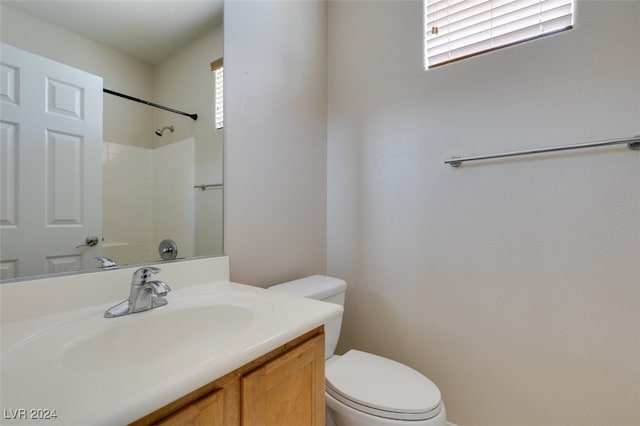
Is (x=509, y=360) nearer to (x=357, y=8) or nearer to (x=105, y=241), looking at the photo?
(x=105, y=241)

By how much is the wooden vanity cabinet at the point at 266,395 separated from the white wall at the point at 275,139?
56 centimetres

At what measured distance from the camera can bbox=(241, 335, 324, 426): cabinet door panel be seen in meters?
0.60

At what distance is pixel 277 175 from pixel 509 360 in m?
1.31

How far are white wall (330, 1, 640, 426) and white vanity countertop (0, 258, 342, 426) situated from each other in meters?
0.79

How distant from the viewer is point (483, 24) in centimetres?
125

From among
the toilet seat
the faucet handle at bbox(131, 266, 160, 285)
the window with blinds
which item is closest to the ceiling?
the faucet handle at bbox(131, 266, 160, 285)

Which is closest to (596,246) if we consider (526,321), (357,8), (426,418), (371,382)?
(526,321)

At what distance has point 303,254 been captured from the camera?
1.55 meters

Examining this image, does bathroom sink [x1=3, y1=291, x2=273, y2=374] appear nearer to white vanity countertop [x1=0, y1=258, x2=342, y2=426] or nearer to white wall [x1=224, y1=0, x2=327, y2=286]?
white vanity countertop [x1=0, y1=258, x2=342, y2=426]

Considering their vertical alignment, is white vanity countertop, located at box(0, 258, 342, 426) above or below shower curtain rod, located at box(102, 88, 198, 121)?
below

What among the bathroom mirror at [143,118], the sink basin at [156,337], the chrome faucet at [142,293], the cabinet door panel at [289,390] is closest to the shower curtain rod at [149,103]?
the bathroom mirror at [143,118]

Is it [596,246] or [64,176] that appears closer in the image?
[64,176]

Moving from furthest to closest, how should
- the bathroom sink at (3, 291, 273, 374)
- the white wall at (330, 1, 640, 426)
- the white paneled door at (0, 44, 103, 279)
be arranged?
the white wall at (330, 1, 640, 426) < the white paneled door at (0, 44, 103, 279) < the bathroom sink at (3, 291, 273, 374)

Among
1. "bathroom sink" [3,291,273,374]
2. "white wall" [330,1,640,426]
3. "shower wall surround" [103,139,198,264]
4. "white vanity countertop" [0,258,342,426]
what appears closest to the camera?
"white vanity countertop" [0,258,342,426]
